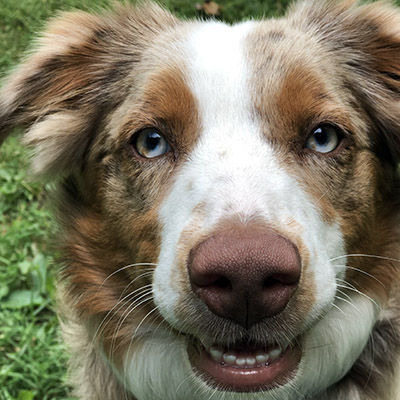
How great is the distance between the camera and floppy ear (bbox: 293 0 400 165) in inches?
143

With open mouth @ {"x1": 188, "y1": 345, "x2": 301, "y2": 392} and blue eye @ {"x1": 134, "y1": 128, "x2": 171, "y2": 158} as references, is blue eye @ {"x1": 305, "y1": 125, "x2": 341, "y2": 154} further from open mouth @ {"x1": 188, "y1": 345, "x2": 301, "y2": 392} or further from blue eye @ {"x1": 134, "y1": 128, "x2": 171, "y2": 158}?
open mouth @ {"x1": 188, "y1": 345, "x2": 301, "y2": 392}

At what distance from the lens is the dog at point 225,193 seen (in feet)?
9.69

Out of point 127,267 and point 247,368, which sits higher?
point 247,368

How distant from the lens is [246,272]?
2686 mm

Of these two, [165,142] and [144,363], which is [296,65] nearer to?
[165,142]

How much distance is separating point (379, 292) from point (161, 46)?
1.77 m

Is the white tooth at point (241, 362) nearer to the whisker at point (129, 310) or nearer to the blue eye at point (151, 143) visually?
the whisker at point (129, 310)

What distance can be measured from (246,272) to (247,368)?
0.65 metres

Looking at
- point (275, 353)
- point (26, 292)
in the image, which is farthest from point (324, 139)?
point (26, 292)

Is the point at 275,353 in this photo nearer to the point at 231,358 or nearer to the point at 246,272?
the point at 231,358

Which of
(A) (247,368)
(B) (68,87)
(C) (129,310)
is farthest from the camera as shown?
(B) (68,87)

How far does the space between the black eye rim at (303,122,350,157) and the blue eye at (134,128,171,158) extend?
2.28ft

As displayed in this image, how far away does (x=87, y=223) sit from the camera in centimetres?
383

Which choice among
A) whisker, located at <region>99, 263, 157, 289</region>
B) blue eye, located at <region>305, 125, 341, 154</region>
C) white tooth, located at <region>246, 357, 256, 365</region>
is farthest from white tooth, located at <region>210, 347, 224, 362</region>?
blue eye, located at <region>305, 125, 341, 154</region>
